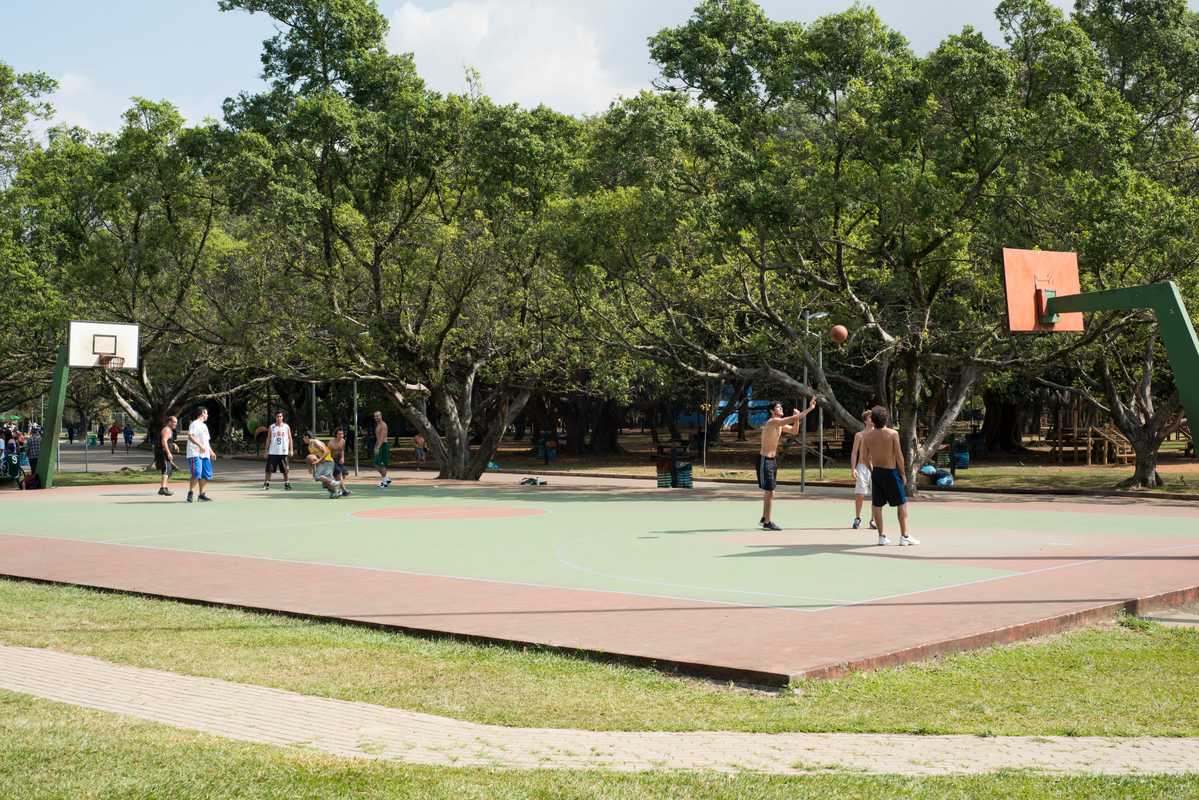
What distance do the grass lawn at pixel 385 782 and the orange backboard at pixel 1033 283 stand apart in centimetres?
1035

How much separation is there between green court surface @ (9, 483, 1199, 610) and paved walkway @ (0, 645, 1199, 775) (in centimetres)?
454

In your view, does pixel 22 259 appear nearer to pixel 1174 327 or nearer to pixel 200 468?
pixel 200 468

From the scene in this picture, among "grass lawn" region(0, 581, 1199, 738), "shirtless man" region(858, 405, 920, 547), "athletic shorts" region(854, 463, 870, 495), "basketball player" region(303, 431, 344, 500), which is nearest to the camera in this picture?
"grass lawn" region(0, 581, 1199, 738)

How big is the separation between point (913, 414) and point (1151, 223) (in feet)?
21.9

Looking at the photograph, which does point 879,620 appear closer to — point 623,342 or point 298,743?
point 298,743

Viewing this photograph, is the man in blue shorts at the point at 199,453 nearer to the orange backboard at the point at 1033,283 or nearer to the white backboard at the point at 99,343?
the white backboard at the point at 99,343

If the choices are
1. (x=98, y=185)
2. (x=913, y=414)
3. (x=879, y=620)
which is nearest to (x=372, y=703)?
(x=879, y=620)

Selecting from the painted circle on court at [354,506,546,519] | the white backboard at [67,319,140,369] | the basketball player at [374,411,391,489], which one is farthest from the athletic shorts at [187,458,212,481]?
the white backboard at [67,319,140,369]

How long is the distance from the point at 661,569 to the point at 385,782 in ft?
27.9

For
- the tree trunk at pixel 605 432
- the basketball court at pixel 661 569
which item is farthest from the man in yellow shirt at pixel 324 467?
the tree trunk at pixel 605 432

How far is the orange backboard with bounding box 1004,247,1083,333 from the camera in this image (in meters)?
15.8

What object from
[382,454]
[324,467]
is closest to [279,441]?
[382,454]

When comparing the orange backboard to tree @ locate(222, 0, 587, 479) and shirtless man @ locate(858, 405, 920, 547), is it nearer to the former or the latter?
shirtless man @ locate(858, 405, 920, 547)

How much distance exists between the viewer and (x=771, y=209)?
1084 inches
